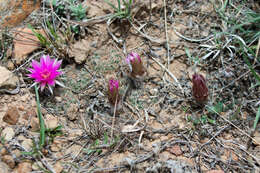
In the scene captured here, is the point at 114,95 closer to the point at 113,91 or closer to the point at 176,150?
the point at 113,91

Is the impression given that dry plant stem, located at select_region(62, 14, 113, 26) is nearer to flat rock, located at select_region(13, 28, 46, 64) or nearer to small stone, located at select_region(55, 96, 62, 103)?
flat rock, located at select_region(13, 28, 46, 64)

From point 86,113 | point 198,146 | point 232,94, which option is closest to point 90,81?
point 86,113

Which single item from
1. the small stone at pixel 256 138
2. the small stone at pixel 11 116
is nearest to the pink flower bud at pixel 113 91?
the small stone at pixel 11 116

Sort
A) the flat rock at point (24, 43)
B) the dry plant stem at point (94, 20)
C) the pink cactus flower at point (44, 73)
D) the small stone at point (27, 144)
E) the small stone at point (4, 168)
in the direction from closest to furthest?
the small stone at point (4, 168), the small stone at point (27, 144), the pink cactus flower at point (44, 73), the flat rock at point (24, 43), the dry plant stem at point (94, 20)

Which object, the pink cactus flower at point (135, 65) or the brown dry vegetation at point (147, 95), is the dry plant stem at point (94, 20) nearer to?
the brown dry vegetation at point (147, 95)

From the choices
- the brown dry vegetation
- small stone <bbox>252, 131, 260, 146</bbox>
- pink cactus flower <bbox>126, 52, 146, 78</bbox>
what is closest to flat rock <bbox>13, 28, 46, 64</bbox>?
the brown dry vegetation

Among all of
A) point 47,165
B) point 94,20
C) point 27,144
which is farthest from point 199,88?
point 27,144

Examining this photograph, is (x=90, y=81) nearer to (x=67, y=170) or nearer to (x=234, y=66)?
(x=67, y=170)
